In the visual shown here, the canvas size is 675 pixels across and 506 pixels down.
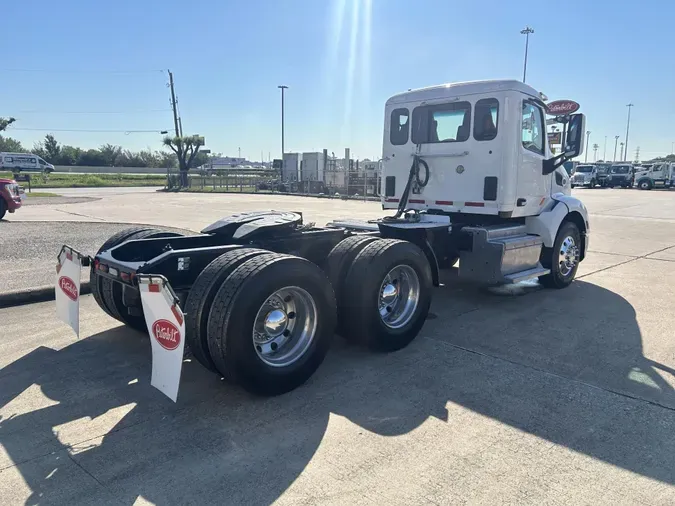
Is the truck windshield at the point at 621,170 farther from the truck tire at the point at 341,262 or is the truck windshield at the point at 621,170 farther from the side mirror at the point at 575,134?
the truck tire at the point at 341,262

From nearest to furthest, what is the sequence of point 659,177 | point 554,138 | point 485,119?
point 485,119, point 554,138, point 659,177

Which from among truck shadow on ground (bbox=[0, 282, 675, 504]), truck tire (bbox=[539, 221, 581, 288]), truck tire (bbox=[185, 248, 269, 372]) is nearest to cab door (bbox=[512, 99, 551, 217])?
truck tire (bbox=[539, 221, 581, 288])

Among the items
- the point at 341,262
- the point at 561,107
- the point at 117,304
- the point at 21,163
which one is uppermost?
the point at 561,107

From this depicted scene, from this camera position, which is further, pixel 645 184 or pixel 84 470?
A: pixel 645 184

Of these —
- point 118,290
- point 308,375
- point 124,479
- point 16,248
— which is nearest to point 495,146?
point 308,375

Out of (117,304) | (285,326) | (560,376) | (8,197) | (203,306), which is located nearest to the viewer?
(203,306)

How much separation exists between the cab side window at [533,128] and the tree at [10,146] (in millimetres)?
101439

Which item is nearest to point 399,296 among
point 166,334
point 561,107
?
point 166,334

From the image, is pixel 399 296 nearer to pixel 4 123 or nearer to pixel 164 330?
pixel 164 330

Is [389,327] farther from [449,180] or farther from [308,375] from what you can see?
[449,180]

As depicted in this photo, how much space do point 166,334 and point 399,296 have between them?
251cm

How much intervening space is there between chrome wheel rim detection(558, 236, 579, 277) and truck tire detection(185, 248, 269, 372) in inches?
217

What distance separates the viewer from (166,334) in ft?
11.2

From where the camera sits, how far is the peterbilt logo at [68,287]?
4543 millimetres
